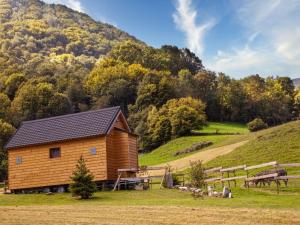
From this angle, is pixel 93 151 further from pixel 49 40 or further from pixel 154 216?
pixel 49 40

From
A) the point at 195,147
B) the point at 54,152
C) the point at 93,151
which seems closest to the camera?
the point at 93,151

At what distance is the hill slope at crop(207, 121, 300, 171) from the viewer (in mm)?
46375

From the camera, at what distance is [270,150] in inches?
1937

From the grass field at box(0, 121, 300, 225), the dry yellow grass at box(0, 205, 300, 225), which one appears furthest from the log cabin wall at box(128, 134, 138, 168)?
the dry yellow grass at box(0, 205, 300, 225)

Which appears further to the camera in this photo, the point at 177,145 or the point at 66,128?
the point at 177,145

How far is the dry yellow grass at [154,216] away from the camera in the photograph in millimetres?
16766

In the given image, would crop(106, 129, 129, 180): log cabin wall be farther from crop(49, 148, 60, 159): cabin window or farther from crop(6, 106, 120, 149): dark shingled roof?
crop(49, 148, 60, 159): cabin window

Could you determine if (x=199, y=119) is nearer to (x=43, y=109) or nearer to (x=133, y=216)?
(x=43, y=109)

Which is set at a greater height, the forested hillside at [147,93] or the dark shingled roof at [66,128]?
the forested hillside at [147,93]

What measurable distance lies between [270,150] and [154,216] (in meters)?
33.3

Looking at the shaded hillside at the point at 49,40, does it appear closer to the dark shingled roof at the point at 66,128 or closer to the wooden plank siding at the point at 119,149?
the dark shingled roof at the point at 66,128

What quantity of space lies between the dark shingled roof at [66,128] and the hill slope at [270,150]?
693 inches

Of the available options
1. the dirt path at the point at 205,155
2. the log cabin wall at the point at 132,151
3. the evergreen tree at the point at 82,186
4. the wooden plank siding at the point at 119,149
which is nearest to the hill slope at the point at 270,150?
the dirt path at the point at 205,155

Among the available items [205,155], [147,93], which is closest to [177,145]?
[205,155]
